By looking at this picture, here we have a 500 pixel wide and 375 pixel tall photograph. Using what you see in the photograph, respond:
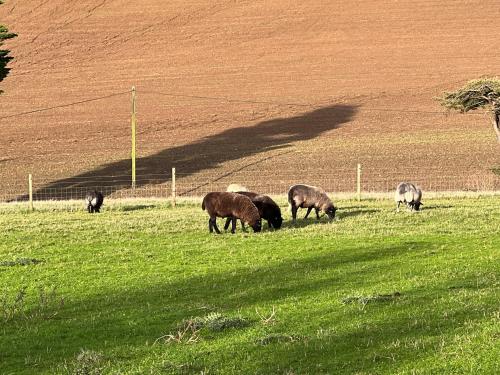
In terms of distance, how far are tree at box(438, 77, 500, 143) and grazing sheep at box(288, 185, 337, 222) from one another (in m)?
20.7

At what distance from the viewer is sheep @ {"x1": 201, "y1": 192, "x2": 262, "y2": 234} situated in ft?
80.5

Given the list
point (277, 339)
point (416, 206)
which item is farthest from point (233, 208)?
point (277, 339)

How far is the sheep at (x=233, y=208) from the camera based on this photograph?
24547mm

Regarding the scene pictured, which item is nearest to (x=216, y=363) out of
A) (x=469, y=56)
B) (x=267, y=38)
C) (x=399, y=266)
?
(x=399, y=266)

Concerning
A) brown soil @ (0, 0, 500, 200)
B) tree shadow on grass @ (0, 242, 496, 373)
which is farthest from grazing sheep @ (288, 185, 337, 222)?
brown soil @ (0, 0, 500, 200)

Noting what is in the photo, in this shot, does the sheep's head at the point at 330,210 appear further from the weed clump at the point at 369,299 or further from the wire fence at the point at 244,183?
the wire fence at the point at 244,183

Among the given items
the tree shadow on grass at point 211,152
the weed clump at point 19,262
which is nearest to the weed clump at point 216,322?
the weed clump at point 19,262

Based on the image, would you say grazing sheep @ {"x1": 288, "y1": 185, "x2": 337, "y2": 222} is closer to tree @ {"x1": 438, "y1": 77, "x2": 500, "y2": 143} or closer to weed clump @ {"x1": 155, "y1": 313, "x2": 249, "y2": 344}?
weed clump @ {"x1": 155, "y1": 313, "x2": 249, "y2": 344}

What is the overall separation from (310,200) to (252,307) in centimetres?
1399

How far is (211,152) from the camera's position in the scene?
207 feet

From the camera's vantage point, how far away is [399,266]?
58.8 ft

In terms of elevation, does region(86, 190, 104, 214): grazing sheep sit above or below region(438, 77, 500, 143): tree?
below

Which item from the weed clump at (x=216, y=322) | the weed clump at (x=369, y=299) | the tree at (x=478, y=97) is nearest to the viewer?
the weed clump at (x=216, y=322)

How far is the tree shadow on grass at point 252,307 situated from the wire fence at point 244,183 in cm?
2676
